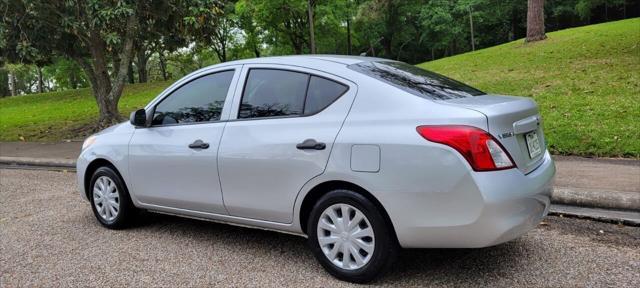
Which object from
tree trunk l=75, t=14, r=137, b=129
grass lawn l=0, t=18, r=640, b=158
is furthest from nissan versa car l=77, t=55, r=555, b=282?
tree trunk l=75, t=14, r=137, b=129

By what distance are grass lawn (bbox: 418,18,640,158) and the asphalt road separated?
11.6 ft

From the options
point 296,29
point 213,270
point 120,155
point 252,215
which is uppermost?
point 296,29

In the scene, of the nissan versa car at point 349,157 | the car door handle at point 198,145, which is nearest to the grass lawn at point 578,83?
the nissan versa car at point 349,157

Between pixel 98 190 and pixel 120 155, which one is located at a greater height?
pixel 120 155

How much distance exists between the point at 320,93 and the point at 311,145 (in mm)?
416

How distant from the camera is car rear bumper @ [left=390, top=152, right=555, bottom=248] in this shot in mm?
3148

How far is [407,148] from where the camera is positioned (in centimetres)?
329

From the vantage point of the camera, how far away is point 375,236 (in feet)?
11.3

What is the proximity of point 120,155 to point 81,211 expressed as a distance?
1509mm

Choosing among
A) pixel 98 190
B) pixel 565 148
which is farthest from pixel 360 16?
pixel 98 190

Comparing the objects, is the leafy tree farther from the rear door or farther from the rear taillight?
the rear taillight

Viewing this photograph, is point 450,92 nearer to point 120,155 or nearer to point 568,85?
point 120,155

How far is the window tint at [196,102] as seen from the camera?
174 inches

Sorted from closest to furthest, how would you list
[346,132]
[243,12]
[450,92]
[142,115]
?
[346,132] → [450,92] → [142,115] → [243,12]
